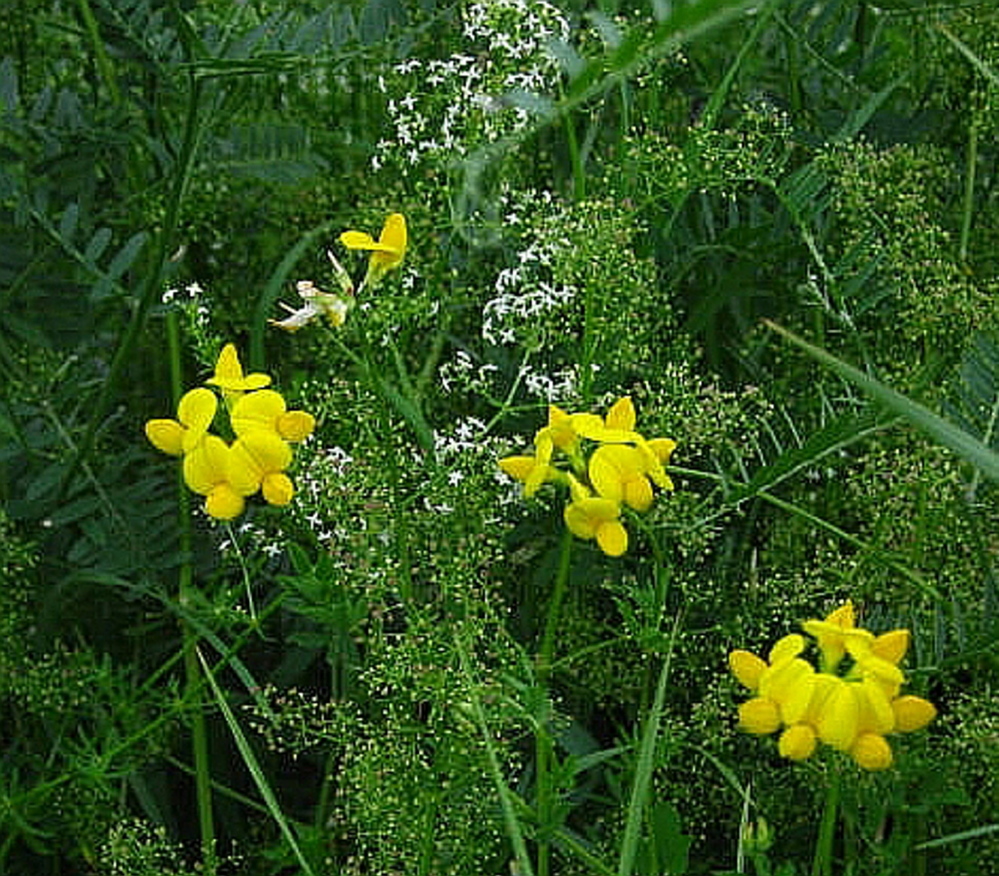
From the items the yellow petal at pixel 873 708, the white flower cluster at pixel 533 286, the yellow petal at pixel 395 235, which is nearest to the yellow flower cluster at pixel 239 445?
the yellow petal at pixel 395 235

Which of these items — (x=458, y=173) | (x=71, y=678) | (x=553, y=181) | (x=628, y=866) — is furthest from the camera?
(x=553, y=181)

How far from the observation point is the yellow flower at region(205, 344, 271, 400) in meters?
1.11

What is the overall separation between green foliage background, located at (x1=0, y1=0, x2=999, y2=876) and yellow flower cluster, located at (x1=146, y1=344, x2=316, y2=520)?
0.23 ft

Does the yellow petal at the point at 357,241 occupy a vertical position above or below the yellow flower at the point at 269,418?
above

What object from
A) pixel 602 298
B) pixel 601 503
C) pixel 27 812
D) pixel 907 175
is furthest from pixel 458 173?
pixel 27 812

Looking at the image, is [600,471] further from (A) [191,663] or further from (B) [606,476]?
(A) [191,663]

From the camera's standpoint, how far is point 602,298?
122 centimetres

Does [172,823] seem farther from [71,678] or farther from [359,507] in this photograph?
[359,507]

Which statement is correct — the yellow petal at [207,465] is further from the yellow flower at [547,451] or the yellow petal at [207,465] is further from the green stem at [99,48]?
the green stem at [99,48]

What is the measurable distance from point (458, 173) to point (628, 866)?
60 centimetres

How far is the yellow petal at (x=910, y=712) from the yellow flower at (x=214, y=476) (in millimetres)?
368

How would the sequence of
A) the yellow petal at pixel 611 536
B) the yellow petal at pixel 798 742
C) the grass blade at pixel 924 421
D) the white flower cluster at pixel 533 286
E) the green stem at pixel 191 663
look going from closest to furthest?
the grass blade at pixel 924 421 < the yellow petal at pixel 798 742 < the yellow petal at pixel 611 536 < the white flower cluster at pixel 533 286 < the green stem at pixel 191 663

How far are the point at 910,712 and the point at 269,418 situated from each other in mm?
376

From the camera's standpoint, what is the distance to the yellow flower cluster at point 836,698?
3.06 ft
